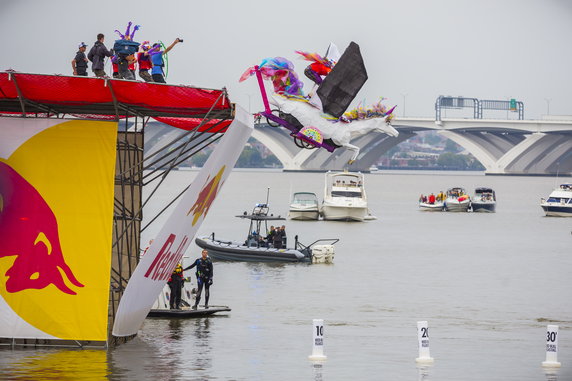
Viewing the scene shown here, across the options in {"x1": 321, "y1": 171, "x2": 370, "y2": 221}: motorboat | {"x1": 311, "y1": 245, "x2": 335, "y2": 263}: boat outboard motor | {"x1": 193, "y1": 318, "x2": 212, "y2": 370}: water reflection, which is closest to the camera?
{"x1": 193, "y1": 318, "x2": 212, "y2": 370}: water reflection

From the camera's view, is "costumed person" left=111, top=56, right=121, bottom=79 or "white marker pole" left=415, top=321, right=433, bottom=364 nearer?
"costumed person" left=111, top=56, right=121, bottom=79

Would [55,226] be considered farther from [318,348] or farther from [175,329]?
[175,329]

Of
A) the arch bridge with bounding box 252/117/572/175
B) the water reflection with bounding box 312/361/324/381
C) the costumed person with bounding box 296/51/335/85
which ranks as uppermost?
the arch bridge with bounding box 252/117/572/175

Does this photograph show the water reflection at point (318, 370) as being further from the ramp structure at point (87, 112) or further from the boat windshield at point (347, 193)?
the boat windshield at point (347, 193)

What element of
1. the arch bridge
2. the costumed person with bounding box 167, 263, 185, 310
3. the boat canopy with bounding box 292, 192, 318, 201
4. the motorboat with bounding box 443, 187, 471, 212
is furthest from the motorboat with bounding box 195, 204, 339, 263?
the arch bridge

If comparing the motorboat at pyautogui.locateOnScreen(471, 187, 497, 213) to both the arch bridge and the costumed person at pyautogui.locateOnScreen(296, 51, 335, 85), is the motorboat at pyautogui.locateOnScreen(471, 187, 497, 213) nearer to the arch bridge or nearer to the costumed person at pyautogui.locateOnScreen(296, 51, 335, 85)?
the arch bridge

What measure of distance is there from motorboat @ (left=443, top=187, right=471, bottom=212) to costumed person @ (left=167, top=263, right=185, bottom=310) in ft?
268

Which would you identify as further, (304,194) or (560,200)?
(560,200)

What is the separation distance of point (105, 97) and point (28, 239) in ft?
10.9

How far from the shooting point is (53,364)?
21016 millimetres

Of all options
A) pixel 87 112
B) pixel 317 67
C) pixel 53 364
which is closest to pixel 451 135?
pixel 87 112

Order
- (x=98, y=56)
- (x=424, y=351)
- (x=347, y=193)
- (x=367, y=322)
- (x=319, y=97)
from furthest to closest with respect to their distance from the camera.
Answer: (x=347, y=193) → (x=367, y=322) → (x=424, y=351) → (x=98, y=56) → (x=319, y=97)

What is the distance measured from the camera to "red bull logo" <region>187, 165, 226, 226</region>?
21688 mm

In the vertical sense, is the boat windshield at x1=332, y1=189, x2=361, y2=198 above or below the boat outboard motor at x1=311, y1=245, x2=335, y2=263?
above
